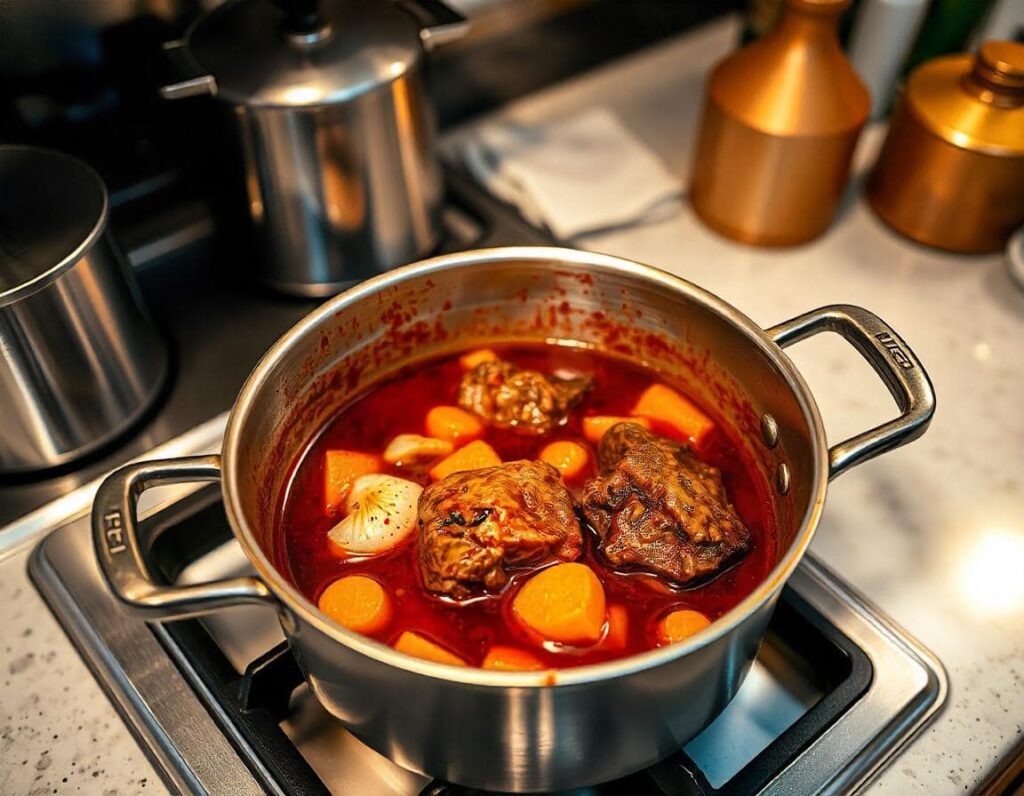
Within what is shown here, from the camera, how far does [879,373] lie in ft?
2.66

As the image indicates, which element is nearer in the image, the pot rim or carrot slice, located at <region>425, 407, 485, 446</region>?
the pot rim

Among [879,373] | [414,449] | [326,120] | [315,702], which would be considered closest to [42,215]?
[326,120]

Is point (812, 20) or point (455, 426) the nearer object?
point (455, 426)

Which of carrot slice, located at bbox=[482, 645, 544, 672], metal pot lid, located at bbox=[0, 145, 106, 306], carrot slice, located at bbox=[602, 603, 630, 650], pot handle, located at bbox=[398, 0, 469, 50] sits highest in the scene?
pot handle, located at bbox=[398, 0, 469, 50]

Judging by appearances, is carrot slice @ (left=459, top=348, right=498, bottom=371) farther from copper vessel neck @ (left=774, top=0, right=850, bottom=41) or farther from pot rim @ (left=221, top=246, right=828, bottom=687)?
copper vessel neck @ (left=774, top=0, right=850, bottom=41)

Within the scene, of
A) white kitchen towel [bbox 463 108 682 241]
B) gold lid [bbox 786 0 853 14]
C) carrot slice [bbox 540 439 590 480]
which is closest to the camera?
carrot slice [bbox 540 439 590 480]

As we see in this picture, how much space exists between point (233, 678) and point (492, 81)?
104 centimetres

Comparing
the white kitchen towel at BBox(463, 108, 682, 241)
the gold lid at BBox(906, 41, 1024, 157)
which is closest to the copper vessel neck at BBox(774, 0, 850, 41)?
the gold lid at BBox(906, 41, 1024, 157)

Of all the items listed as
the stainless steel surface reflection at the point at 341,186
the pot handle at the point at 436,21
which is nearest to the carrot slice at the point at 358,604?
the stainless steel surface reflection at the point at 341,186

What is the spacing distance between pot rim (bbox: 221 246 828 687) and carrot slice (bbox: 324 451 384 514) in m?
0.17

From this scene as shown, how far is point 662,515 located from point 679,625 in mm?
99

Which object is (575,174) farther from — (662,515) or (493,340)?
(662,515)

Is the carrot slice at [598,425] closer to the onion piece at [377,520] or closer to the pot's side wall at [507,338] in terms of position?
the pot's side wall at [507,338]

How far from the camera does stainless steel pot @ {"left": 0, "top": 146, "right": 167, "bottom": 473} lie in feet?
2.98
